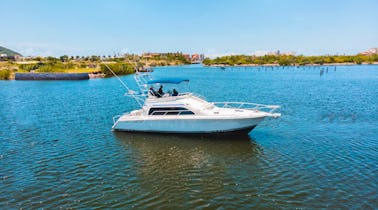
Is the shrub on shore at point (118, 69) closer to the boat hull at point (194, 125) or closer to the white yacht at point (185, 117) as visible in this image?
the white yacht at point (185, 117)

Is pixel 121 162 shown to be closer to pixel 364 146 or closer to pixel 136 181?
pixel 136 181

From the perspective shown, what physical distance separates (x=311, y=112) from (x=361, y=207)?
20.1 m

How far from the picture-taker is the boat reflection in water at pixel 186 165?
13.0m

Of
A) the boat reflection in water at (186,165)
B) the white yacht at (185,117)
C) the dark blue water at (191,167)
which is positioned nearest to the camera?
the dark blue water at (191,167)

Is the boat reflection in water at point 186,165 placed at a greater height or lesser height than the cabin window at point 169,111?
lesser

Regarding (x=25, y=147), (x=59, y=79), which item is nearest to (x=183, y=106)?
(x=25, y=147)

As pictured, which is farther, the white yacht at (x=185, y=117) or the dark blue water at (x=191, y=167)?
the white yacht at (x=185, y=117)

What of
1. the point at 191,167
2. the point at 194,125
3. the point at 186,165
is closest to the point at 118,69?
the point at 194,125

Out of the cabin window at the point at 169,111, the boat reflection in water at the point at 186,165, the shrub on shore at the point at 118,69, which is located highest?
the shrub on shore at the point at 118,69

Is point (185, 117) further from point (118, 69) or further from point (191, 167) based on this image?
point (118, 69)

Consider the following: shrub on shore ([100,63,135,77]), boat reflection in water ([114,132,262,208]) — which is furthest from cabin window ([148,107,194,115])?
shrub on shore ([100,63,135,77])

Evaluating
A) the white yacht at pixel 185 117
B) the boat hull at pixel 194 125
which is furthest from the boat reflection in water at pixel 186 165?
the white yacht at pixel 185 117

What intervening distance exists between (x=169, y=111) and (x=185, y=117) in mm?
1453

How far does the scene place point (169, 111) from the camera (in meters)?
21.6
